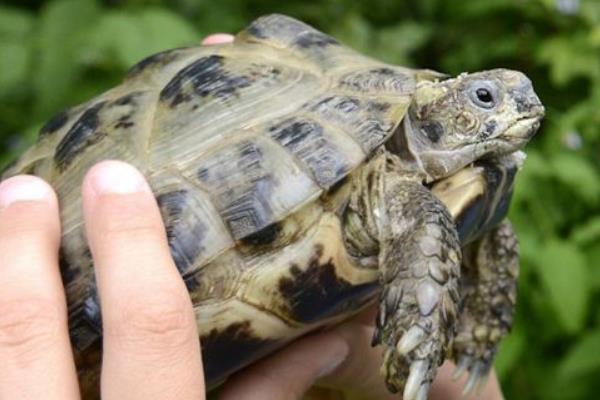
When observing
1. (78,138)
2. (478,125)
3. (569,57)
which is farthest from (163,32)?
(569,57)

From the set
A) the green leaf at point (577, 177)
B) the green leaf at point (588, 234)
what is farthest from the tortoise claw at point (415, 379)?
the green leaf at point (577, 177)

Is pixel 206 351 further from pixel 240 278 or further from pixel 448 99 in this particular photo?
pixel 448 99

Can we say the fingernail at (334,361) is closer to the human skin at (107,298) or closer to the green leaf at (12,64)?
the human skin at (107,298)

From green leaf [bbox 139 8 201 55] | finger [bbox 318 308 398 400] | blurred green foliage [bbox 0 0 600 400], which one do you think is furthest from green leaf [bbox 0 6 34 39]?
finger [bbox 318 308 398 400]

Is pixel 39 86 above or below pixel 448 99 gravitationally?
below

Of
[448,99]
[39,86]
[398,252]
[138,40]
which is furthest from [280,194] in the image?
[39,86]

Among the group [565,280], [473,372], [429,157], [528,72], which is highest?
[429,157]

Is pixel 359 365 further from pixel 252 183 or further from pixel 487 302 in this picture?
pixel 252 183
